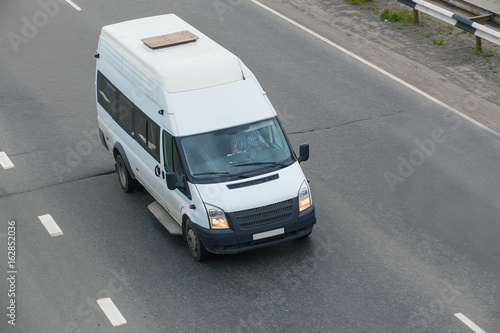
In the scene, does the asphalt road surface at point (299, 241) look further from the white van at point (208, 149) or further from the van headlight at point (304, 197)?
the van headlight at point (304, 197)

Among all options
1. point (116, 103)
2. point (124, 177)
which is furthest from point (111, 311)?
point (116, 103)

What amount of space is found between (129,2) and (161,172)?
10.8m

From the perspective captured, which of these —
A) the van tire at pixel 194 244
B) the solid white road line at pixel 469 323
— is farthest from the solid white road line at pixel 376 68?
the van tire at pixel 194 244

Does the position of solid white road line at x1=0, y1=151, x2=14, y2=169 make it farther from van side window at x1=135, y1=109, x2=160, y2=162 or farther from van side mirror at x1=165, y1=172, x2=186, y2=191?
van side mirror at x1=165, y1=172, x2=186, y2=191

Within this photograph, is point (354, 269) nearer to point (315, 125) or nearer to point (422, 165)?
point (422, 165)

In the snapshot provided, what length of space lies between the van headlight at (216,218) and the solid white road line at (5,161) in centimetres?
508

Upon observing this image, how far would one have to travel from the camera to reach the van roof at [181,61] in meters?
12.4

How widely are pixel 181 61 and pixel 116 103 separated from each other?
1838 millimetres

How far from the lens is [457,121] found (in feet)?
53.5

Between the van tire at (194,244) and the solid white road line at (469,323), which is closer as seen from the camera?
Answer: the solid white road line at (469,323)

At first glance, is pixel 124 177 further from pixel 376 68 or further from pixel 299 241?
pixel 376 68

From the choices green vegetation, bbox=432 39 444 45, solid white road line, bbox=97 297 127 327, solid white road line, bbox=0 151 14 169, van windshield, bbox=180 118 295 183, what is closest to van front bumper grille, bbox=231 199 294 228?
van windshield, bbox=180 118 295 183

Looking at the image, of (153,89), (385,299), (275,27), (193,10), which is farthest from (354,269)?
(193,10)

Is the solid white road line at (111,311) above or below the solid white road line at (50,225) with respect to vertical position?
above
